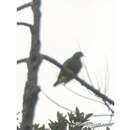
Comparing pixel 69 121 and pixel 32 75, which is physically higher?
pixel 32 75

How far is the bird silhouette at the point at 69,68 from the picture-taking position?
1015 mm

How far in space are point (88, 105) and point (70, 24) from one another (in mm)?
242

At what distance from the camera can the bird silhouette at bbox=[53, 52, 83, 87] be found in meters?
1.01

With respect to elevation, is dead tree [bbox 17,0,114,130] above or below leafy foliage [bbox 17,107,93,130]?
above

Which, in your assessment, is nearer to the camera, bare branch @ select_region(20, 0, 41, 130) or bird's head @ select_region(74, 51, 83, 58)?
bare branch @ select_region(20, 0, 41, 130)

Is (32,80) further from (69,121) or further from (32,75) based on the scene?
(69,121)

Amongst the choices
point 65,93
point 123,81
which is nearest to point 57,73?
point 65,93

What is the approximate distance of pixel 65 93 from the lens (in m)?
1.11

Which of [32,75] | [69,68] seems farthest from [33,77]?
[69,68]

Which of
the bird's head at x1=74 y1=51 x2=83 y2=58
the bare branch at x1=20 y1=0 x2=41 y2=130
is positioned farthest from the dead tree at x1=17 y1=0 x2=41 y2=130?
the bird's head at x1=74 y1=51 x2=83 y2=58

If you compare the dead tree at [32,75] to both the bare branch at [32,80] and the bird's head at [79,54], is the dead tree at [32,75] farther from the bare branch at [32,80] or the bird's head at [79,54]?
the bird's head at [79,54]

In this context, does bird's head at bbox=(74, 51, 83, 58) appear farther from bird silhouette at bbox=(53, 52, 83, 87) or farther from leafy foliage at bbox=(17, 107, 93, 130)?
leafy foliage at bbox=(17, 107, 93, 130)

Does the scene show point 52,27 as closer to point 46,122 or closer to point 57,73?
point 57,73

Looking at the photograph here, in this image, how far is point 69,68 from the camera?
1100 millimetres
